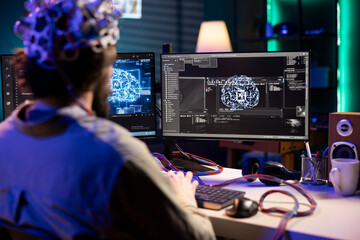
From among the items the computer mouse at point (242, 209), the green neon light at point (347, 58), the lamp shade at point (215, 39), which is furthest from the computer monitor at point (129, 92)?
→ the green neon light at point (347, 58)

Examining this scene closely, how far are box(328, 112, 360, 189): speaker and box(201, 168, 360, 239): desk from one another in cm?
17

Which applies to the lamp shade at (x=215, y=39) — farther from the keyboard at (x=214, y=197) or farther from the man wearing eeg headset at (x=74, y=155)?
the man wearing eeg headset at (x=74, y=155)

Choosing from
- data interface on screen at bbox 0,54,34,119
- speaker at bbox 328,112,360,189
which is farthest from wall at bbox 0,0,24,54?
speaker at bbox 328,112,360,189

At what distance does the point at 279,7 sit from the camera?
4695mm

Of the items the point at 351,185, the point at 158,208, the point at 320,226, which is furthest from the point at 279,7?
the point at 158,208

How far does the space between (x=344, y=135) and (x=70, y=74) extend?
3.51 ft

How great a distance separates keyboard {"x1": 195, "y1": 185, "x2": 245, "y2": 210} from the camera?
128cm

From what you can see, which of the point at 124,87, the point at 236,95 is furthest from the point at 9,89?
the point at 236,95

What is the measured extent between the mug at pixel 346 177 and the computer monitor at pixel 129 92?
86 centimetres

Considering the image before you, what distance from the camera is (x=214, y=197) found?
1327mm

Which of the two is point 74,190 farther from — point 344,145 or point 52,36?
point 344,145

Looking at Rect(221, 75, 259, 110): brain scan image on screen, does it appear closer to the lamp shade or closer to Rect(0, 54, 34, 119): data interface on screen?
Rect(0, 54, 34, 119): data interface on screen

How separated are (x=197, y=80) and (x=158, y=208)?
1.02 m

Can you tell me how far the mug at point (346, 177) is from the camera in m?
1.41
